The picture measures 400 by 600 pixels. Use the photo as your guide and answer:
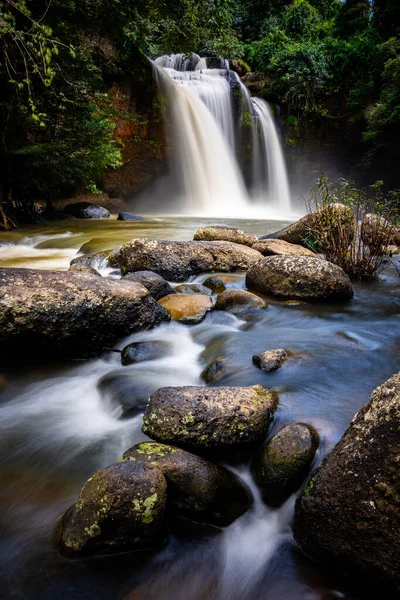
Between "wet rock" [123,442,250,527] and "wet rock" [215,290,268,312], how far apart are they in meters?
2.65

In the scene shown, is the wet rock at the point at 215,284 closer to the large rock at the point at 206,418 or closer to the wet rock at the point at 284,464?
the large rock at the point at 206,418

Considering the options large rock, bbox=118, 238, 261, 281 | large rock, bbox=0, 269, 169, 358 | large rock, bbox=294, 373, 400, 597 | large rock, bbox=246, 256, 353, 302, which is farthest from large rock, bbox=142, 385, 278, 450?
large rock, bbox=118, 238, 261, 281

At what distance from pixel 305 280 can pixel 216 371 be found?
2141 millimetres

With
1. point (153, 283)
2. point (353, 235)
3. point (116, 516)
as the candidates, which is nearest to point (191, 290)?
point (153, 283)

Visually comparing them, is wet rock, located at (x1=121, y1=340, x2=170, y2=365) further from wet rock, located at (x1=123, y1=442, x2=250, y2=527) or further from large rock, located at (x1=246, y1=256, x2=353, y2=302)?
large rock, located at (x1=246, y1=256, x2=353, y2=302)

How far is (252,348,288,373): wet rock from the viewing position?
3173 mm

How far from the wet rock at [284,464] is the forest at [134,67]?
19.1 ft

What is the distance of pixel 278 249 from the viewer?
638cm

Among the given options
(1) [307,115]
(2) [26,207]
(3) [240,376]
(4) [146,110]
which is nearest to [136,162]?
(4) [146,110]

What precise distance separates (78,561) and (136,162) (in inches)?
668

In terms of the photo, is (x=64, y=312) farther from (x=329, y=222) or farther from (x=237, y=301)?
(x=329, y=222)

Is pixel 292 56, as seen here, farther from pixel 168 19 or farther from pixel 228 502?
pixel 228 502

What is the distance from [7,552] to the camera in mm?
1812

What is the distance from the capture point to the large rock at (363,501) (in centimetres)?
148
